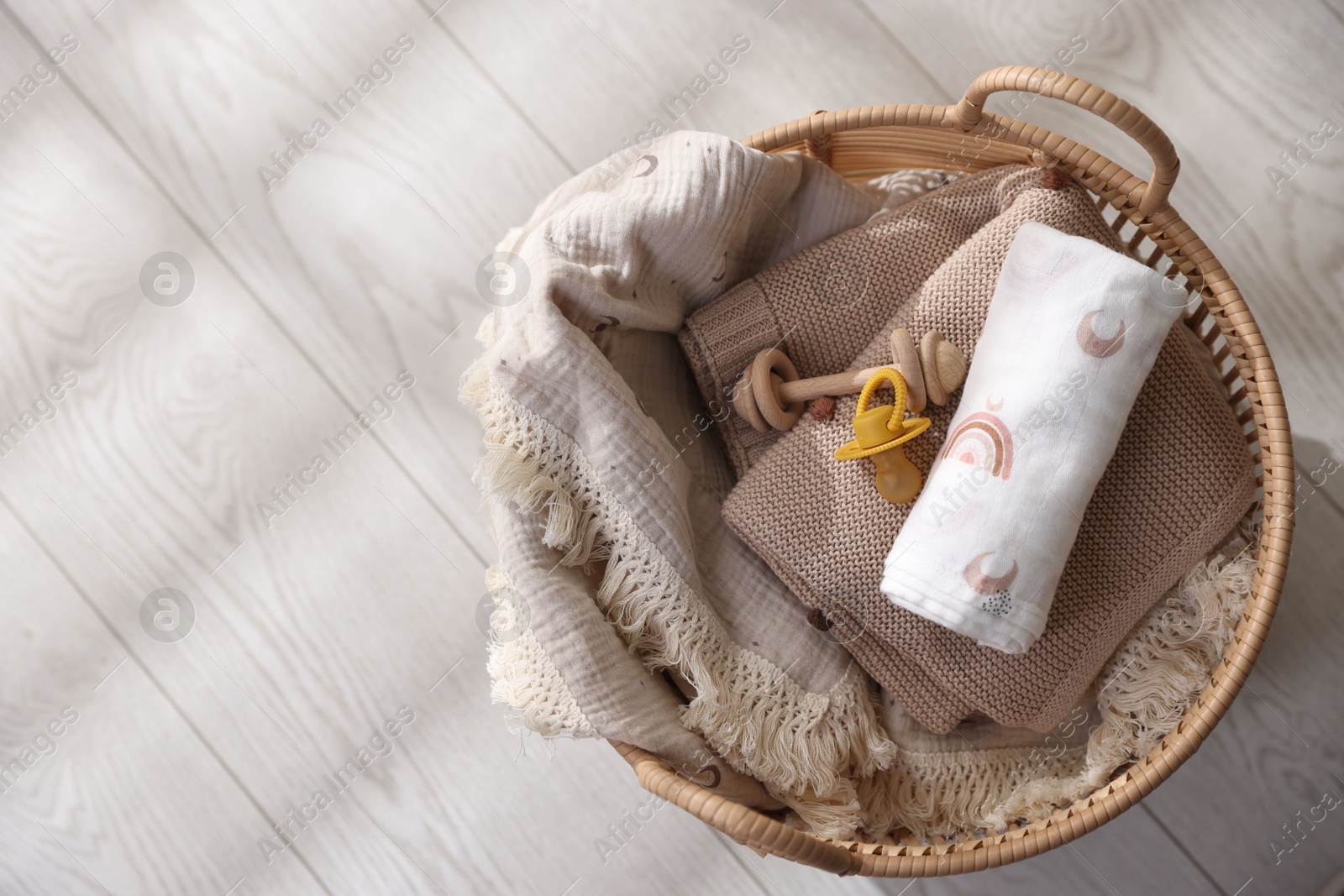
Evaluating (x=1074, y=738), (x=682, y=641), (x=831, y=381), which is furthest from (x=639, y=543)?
(x=1074, y=738)

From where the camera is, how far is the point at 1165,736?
75cm

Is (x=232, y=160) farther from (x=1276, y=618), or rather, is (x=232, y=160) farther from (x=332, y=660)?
(x=1276, y=618)

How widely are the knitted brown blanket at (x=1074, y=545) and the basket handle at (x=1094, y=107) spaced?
64 mm

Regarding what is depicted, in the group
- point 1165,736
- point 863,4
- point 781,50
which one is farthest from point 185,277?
point 1165,736

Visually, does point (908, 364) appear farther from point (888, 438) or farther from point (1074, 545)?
point (1074, 545)

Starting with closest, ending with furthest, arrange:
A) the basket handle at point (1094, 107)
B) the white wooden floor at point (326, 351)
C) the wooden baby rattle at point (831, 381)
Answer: the basket handle at point (1094, 107)
the wooden baby rattle at point (831, 381)
the white wooden floor at point (326, 351)

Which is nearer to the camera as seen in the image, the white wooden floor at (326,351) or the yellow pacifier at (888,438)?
the yellow pacifier at (888,438)

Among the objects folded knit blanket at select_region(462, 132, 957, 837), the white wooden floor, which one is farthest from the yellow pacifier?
the white wooden floor

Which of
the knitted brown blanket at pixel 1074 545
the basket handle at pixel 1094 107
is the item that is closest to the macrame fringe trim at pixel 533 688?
the knitted brown blanket at pixel 1074 545

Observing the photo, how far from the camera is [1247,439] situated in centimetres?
83

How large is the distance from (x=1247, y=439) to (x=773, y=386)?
1.52 feet

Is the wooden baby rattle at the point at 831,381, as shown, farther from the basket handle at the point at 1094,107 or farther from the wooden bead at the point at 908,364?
the basket handle at the point at 1094,107

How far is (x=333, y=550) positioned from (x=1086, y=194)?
899mm

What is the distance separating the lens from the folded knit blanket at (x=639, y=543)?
0.73 metres
